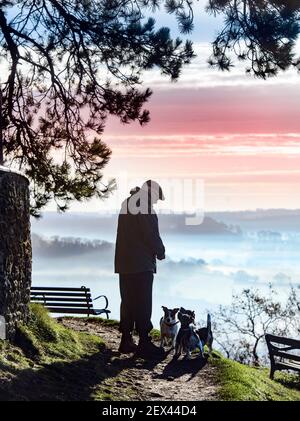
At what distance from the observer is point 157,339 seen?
39.6 ft

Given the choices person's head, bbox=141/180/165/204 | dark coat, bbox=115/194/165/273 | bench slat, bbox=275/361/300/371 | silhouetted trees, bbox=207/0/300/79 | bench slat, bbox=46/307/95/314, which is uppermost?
silhouetted trees, bbox=207/0/300/79

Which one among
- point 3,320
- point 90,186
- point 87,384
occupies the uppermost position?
point 90,186

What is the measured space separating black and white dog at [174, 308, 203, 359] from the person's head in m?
1.67

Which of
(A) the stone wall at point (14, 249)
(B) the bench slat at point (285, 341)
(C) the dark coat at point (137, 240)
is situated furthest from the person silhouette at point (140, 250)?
(B) the bench slat at point (285, 341)

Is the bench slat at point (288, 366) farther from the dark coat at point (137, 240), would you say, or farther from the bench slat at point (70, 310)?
the bench slat at point (70, 310)

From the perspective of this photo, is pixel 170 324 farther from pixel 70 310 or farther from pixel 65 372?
pixel 70 310

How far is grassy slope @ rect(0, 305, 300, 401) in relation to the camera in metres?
7.55

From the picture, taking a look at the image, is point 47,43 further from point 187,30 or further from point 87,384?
point 87,384

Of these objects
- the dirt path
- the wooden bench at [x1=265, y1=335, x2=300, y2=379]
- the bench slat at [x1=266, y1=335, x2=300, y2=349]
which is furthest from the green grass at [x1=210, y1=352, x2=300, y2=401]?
the bench slat at [x1=266, y1=335, x2=300, y2=349]

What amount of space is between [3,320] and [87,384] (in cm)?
136

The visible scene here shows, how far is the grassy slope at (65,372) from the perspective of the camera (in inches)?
297

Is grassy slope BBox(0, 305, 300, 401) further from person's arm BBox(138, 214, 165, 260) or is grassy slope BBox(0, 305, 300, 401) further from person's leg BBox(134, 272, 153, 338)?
person's arm BBox(138, 214, 165, 260)

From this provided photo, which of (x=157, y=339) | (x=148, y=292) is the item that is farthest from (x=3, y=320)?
(x=157, y=339)

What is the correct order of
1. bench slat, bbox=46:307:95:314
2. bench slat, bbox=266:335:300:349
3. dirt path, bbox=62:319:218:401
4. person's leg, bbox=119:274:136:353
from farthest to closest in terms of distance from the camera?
bench slat, bbox=46:307:95:314 < bench slat, bbox=266:335:300:349 < person's leg, bbox=119:274:136:353 < dirt path, bbox=62:319:218:401
